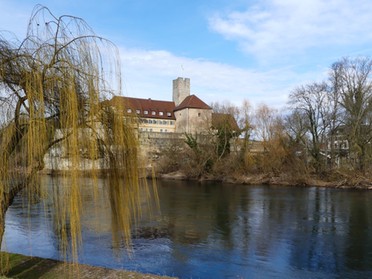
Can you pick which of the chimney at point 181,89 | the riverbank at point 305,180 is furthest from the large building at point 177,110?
the riverbank at point 305,180

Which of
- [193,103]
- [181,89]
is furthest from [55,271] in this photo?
[181,89]

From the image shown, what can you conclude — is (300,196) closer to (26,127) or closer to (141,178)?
(141,178)

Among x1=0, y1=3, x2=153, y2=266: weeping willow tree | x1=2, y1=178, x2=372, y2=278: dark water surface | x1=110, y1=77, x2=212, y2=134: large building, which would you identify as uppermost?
x1=110, y1=77, x2=212, y2=134: large building

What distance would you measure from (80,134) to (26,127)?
29.7 inches

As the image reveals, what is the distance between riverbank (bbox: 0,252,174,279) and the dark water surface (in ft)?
2.29

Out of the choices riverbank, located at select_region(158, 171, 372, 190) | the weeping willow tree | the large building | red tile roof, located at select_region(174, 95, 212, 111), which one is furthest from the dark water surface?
red tile roof, located at select_region(174, 95, 212, 111)

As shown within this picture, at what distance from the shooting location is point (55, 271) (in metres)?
6.23

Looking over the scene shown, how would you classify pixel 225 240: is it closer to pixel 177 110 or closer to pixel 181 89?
pixel 177 110

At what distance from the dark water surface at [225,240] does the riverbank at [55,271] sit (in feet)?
2.29

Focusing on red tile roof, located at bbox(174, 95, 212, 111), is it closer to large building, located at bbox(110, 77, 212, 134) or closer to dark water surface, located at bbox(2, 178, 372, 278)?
large building, located at bbox(110, 77, 212, 134)

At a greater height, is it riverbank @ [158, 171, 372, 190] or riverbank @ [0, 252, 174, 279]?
riverbank @ [0, 252, 174, 279]

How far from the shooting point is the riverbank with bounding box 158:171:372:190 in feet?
93.5

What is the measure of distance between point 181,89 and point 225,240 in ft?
180

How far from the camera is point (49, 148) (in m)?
5.10
